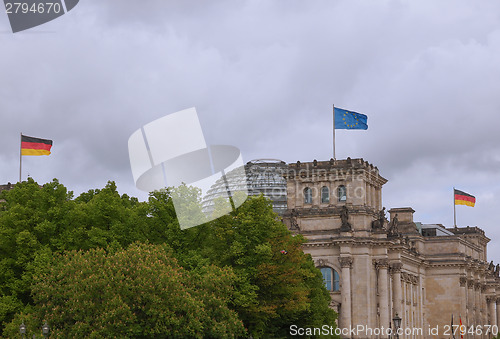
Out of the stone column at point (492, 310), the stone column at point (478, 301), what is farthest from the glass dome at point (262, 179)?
the stone column at point (492, 310)

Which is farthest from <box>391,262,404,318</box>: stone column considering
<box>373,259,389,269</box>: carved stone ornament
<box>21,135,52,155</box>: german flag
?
<box>21,135,52,155</box>: german flag

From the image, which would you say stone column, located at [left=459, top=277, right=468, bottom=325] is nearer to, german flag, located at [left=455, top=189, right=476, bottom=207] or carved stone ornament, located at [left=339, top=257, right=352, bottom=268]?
german flag, located at [left=455, top=189, right=476, bottom=207]

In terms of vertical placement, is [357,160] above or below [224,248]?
above

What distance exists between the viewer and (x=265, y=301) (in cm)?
7194

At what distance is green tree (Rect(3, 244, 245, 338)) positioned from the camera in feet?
188

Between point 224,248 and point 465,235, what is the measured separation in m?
96.7

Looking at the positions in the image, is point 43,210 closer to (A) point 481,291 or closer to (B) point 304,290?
(B) point 304,290

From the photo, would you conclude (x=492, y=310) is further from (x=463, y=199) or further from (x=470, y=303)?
(x=463, y=199)

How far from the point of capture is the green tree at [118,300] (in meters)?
57.2

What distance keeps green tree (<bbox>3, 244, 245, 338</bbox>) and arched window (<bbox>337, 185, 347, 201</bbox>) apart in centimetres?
5459

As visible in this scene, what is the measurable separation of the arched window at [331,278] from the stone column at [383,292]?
18.0 ft

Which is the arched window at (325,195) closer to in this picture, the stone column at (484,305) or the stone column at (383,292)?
the stone column at (383,292)

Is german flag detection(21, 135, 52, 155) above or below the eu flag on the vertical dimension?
below

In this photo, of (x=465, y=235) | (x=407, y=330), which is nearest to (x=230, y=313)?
(x=407, y=330)
